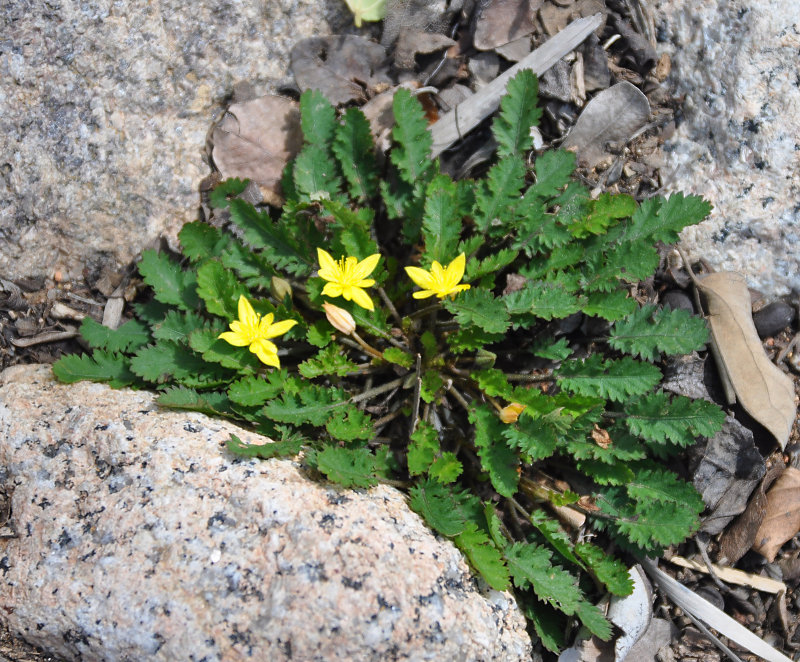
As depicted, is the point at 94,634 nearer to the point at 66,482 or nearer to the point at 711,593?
the point at 66,482

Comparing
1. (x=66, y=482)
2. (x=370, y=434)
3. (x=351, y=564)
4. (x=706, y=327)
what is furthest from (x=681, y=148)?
(x=66, y=482)

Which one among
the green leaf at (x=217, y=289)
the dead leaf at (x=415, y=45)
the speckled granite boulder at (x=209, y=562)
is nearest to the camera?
the speckled granite boulder at (x=209, y=562)

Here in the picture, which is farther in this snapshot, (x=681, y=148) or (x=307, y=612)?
(x=681, y=148)

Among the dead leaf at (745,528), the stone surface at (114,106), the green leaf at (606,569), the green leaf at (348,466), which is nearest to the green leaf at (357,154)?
the stone surface at (114,106)

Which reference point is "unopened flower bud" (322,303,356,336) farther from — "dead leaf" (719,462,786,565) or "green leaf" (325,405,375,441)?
"dead leaf" (719,462,786,565)

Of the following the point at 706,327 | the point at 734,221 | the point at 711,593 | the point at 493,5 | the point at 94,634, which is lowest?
the point at 711,593

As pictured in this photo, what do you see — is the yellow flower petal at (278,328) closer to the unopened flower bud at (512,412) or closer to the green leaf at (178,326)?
the green leaf at (178,326)
